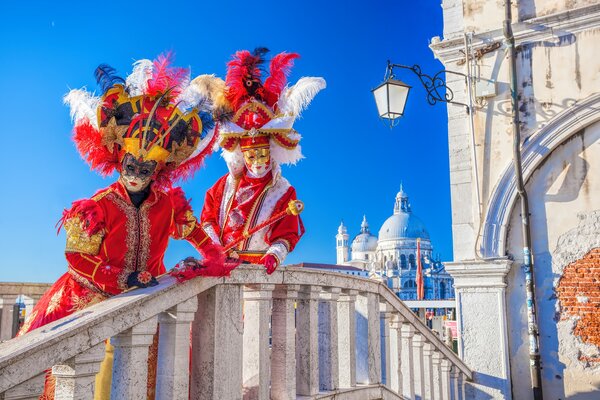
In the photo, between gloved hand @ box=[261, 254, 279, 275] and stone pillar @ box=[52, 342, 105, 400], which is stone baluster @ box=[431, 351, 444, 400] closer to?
gloved hand @ box=[261, 254, 279, 275]

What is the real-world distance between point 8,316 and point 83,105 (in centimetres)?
347

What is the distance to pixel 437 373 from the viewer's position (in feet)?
19.8

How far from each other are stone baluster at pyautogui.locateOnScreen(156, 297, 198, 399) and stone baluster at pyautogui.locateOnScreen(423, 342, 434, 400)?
3.68m

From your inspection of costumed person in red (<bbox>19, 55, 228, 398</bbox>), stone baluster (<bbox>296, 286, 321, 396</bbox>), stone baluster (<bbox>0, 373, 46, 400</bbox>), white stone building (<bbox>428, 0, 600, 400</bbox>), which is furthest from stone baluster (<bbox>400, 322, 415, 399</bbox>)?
stone baluster (<bbox>0, 373, 46, 400</bbox>)

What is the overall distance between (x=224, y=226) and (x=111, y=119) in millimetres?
1606

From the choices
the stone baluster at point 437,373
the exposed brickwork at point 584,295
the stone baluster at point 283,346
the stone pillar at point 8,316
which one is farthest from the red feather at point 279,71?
the exposed brickwork at point 584,295

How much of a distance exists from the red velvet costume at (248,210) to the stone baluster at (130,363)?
6.09ft

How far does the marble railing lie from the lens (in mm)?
2178

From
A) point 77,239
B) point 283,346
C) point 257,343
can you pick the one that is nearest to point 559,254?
point 283,346

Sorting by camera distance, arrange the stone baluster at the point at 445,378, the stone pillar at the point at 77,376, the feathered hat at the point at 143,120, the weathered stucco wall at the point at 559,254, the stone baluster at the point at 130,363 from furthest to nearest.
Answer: the weathered stucco wall at the point at 559,254 → the stone baluster at the point at 445,378 → the feathered hat at the point at 143,120 → the stone baluster at the point at 130,363 → the stone pillar at the point at 77,376

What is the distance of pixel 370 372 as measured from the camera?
458cm

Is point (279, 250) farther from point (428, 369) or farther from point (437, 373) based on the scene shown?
point (437, 373)

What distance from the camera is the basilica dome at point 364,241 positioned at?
99500mm

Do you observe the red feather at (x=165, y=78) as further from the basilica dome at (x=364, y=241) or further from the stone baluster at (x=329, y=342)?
the basilica dome at (x=364, y=241)
